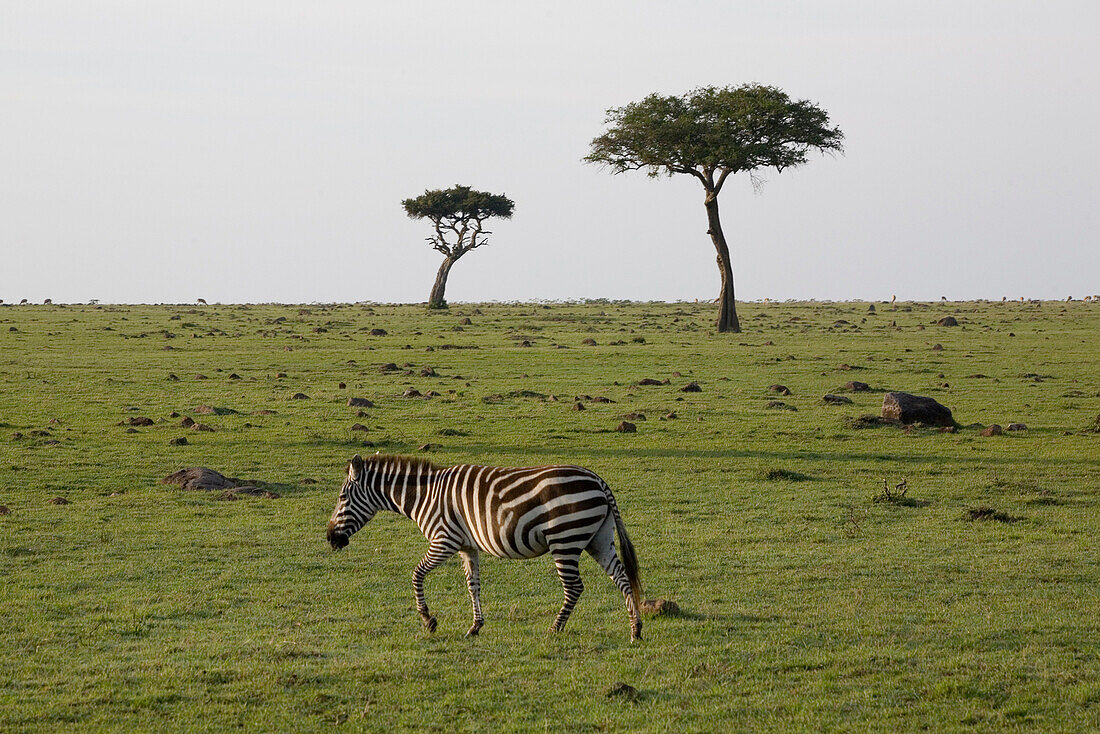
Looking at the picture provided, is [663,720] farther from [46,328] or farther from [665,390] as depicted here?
[46,328]

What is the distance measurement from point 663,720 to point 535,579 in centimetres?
461

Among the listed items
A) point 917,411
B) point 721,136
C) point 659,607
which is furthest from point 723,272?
point 659,607

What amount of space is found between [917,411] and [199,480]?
48.1 ft

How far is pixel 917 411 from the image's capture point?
24297 millimetres

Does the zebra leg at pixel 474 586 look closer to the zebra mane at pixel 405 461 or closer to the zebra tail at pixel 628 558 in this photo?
the zebra mane at pixel 405 461

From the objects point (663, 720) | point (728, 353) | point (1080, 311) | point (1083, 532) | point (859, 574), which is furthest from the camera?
point (1080, 311)

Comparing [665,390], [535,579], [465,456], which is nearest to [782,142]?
[665,390]

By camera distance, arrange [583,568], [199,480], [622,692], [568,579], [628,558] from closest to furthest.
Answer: [622,692] < [568,579] < [628,558] < [583,568] < [199,480]

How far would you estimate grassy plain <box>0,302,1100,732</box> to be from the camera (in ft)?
27.6

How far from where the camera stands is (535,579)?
12453mm

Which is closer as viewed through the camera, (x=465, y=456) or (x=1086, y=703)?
(x=1086, y=703)

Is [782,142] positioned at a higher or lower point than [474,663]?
higher

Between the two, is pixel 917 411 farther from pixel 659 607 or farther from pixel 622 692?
pixel 622 692

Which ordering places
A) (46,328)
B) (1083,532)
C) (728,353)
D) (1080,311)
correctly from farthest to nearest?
(1080,311) < (46,328) < (728,353) < (1083,532)
